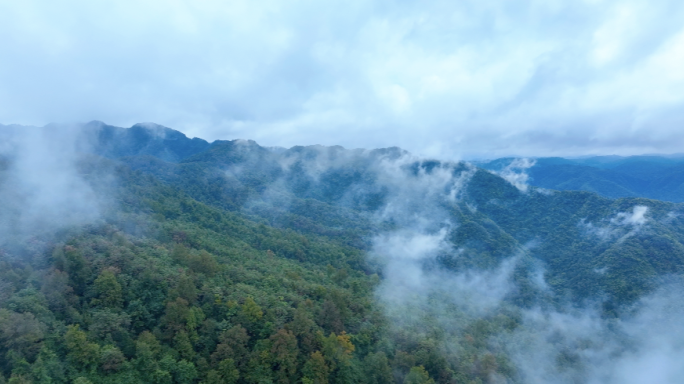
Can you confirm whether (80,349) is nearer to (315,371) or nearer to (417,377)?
(315,371)

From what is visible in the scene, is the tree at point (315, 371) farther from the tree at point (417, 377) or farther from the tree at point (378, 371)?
the tree at point (417, 377)

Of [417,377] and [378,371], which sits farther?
[378,371]

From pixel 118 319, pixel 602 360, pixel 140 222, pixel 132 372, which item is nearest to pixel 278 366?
pixel 132 372

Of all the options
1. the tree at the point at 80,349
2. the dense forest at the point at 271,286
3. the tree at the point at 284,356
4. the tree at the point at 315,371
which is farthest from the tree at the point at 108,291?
the tree at the point at 315,371

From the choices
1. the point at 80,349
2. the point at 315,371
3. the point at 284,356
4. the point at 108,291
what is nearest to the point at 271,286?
the point at 284,356

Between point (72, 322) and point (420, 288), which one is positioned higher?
point (72, 322)

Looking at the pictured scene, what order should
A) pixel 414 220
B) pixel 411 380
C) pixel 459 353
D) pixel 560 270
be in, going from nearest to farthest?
pixel 411 380 < pixel 459 353 < pixel 560 270 < pixel 414 220

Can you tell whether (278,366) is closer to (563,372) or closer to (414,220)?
(563,372)

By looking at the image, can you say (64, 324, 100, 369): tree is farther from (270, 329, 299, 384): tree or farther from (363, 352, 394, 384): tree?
(363, 352, 394, 384): tree
